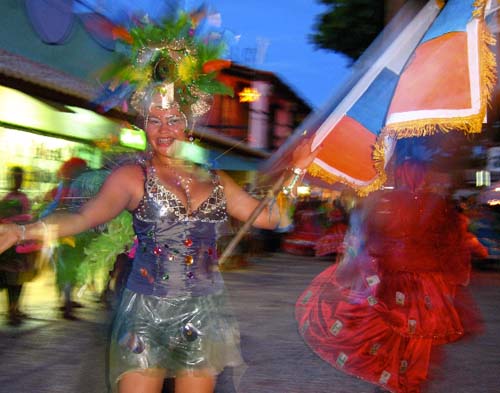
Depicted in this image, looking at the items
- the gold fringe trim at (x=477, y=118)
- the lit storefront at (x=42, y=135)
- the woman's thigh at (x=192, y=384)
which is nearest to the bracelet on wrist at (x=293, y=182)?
the gold fringe trim at (x=477, y=118)

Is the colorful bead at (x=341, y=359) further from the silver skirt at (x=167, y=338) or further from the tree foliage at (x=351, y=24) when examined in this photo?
the tree foliage at (x=351, y=24)

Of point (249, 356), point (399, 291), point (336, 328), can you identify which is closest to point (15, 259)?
point (249, 356)

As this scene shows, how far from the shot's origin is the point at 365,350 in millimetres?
4160

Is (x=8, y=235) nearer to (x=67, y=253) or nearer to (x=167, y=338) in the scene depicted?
(x=167, y=338)

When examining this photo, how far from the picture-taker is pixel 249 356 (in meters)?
6.07

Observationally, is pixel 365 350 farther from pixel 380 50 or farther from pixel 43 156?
pixel 43 156

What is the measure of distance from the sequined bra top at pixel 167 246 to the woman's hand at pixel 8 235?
1.59ft

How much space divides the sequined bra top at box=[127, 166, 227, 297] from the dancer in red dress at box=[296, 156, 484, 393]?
177 cm

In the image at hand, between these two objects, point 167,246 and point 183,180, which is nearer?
point 167,246

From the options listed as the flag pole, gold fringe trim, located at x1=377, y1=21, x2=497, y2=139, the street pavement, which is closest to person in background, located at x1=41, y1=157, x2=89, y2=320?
the street pavement

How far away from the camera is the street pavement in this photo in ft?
16.7

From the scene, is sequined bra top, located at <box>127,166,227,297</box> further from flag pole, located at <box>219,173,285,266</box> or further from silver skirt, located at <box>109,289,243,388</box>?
flag pole, located at <box>219,173,285,266</box>

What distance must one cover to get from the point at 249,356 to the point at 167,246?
3.70 meters

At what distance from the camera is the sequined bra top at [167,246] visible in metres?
2.61
